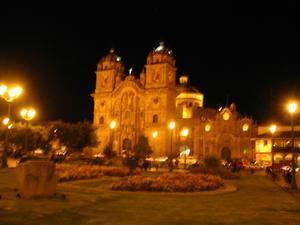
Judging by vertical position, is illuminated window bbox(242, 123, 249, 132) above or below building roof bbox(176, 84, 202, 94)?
below

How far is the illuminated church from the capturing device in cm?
6481

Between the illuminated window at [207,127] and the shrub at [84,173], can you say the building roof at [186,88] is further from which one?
the shrub at [84,173]

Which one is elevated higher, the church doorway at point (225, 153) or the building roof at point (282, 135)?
the building roof at point (282, 135)

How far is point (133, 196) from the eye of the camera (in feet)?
49.7

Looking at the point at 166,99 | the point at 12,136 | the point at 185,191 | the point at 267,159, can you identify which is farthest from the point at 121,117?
the point at 185,191

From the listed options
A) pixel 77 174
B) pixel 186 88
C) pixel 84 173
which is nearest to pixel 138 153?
pixel 84 173

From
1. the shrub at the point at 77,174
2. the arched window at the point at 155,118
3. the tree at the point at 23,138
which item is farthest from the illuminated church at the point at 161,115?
the shrub at the point at 77,174

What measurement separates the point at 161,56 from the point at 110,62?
11.6m

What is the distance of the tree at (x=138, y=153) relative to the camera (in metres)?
28.4

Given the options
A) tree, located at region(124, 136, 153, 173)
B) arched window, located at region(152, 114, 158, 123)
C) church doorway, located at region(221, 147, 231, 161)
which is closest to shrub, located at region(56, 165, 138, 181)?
tree, located at region(124, 136, 153, 173)

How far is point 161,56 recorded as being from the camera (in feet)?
231

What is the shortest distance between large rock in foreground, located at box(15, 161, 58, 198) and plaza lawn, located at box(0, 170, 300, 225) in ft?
1.43

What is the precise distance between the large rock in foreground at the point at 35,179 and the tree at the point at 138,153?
14.3 metres

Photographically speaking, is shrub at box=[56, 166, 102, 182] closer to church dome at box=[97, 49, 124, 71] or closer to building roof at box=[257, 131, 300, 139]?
building roof at box=[257, 131, 300, 139]
